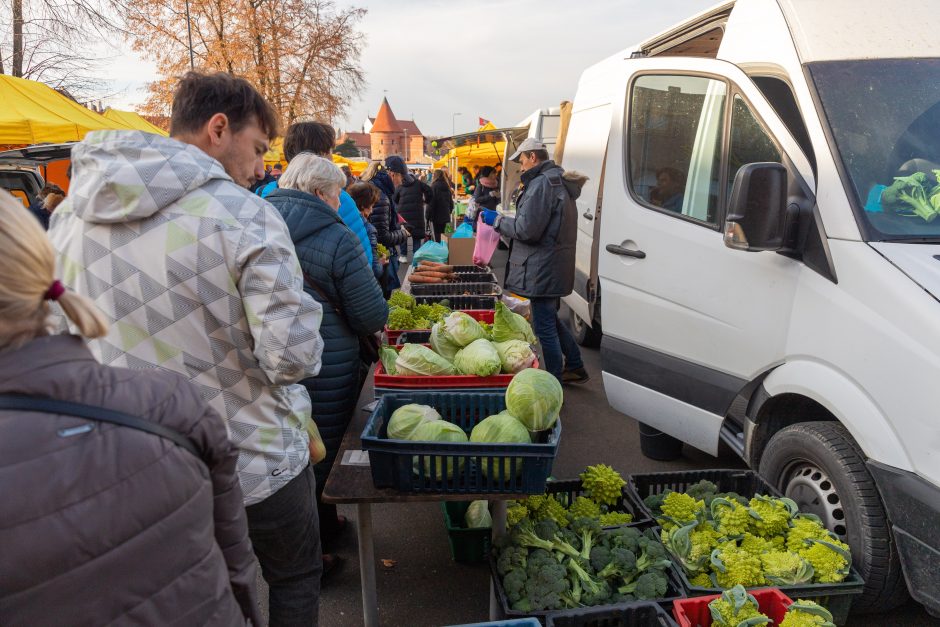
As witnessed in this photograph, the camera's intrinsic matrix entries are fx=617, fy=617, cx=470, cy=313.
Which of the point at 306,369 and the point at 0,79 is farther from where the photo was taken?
the point at 0,79

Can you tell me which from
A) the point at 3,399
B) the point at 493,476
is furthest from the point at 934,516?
the point at 3,399

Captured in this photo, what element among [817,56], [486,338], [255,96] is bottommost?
[486,338]

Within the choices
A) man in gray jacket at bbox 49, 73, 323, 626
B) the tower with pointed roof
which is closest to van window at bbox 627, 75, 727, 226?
man in gray jacket at bbox 49, 73, 323, 626

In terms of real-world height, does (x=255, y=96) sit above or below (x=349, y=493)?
above

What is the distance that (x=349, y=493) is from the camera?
220 cm

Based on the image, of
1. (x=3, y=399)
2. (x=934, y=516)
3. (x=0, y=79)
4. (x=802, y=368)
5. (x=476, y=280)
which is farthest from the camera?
(x=0, y=79)

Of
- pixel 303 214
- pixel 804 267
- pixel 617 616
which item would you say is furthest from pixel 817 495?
pixel 303 214

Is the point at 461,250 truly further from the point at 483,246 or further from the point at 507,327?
→ the point at 507,327

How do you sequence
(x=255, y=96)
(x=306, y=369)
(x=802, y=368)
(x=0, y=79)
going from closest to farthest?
(x=306, y=369)
(x=255, y=96)
(x=802, y=368)
(x=0, y=79)

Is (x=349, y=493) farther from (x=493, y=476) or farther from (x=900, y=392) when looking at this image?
(x=900, y=392)

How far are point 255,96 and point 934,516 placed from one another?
2.73 metres

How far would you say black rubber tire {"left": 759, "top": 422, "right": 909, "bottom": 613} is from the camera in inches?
98.6

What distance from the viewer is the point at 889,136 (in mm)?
2787

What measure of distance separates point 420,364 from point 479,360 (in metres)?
0.30
